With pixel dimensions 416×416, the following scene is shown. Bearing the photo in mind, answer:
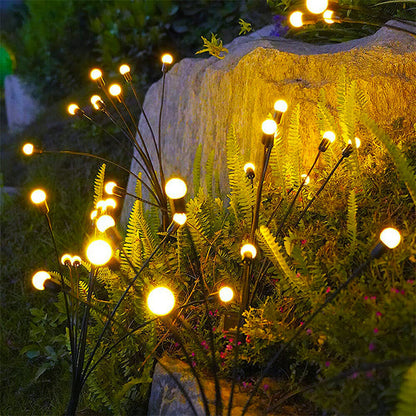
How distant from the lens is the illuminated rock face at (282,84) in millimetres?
2287

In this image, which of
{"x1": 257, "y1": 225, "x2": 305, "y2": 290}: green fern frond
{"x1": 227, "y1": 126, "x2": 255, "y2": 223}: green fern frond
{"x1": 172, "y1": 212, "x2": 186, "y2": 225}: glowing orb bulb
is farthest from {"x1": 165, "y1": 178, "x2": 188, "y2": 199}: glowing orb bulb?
{"x1": 227, "y1": 126, "x2": 255, "y2": 223}: green fern frond

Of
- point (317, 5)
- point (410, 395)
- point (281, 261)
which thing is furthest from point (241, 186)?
point (410, 395)

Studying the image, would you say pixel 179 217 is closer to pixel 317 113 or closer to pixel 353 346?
pixel 353 346

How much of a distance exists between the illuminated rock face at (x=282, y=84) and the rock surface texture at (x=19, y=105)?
4.18m

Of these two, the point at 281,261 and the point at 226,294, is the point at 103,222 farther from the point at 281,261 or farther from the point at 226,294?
the point at 281,261

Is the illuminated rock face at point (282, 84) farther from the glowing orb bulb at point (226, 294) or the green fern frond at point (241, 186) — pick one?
the glowing orb bulb at point (226, 294)

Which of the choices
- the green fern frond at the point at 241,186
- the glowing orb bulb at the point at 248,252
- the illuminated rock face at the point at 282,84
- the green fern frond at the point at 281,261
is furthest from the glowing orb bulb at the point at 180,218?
the illuminated rock face at the point at 282,84

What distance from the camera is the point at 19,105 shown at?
6.92 meters

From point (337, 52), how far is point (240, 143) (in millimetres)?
710

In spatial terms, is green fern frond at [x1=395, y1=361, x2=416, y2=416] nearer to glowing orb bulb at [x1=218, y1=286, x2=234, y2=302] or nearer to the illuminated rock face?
glowing orb bulb at [x1=218, y1=286, x2=234, y2=302]

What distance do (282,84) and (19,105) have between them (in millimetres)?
5615

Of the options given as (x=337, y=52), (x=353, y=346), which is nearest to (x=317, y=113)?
(x=337, y=52)

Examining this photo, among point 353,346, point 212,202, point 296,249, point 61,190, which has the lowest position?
point 353,346

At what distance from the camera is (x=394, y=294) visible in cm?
137
